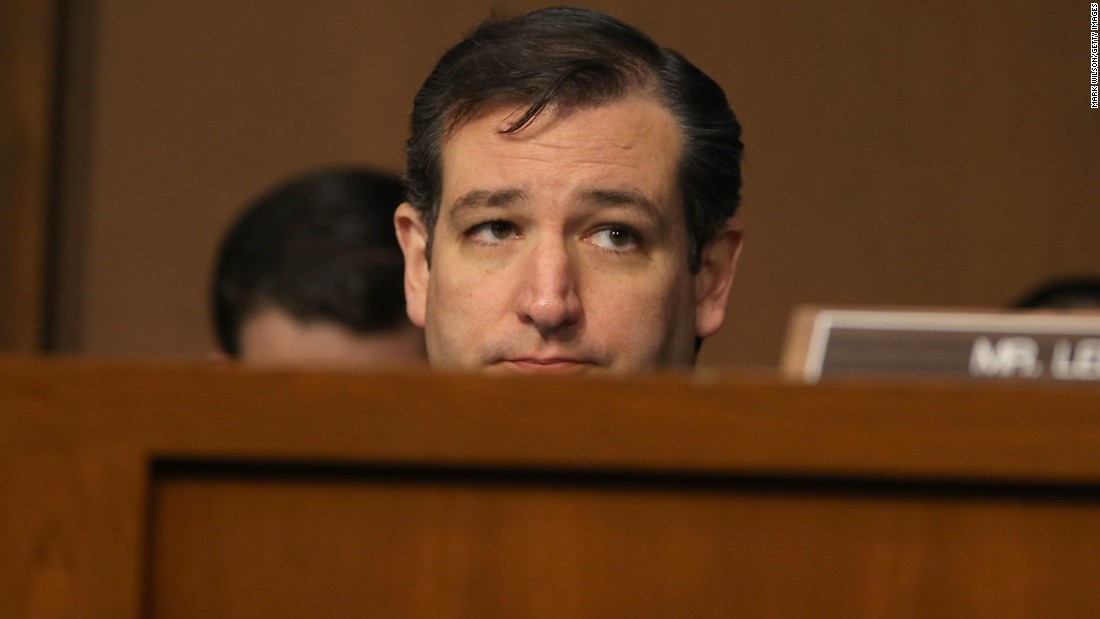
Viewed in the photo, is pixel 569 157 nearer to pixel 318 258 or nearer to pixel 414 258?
pixel 414 258

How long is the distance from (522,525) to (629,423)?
8 cm

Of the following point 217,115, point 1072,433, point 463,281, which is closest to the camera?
point 1072,433

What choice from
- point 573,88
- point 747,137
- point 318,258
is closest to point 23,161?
point 318,258

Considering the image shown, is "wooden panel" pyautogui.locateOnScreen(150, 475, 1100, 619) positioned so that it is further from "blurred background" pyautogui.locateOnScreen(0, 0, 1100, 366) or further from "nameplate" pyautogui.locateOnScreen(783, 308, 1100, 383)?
"blurred background" pyautogui.locateOnScreen(0, 0, 1100, 366)

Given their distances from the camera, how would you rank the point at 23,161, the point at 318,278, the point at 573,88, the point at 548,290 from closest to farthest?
the point at 548,290
the point at 573,88
the point at 318,278
the point at 23,161

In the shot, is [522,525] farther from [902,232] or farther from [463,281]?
[902,232]

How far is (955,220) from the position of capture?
10.5ft

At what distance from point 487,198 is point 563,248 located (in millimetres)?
103

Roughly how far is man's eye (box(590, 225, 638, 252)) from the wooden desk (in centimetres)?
65

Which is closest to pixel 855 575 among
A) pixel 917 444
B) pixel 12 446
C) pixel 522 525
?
pixel 917 444

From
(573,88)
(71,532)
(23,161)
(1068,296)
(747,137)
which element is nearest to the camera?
(71,532)

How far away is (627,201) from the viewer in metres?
1.49

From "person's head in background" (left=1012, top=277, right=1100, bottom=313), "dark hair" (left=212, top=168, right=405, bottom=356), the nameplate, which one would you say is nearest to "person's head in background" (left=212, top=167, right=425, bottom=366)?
"dark hair" (left=212, top=168, right=405, bottom=356)

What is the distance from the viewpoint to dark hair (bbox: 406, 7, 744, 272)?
1.55 metres
